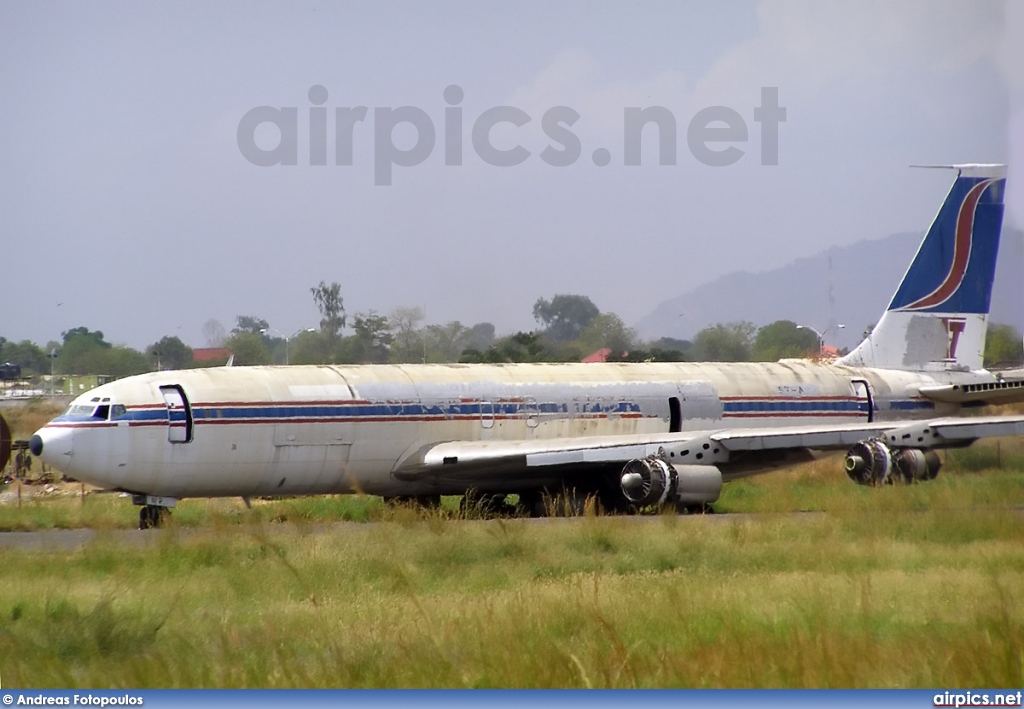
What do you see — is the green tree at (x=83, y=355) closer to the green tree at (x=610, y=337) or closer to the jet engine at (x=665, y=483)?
the green tree at (x=610, y=337)

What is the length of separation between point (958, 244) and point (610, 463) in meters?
14.4

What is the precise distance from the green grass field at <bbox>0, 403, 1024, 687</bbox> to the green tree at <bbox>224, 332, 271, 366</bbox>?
97.4 feet

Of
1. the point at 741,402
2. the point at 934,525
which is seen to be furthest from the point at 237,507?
the point at 934,525

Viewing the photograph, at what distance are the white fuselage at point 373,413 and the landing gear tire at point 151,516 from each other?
0.44 metres

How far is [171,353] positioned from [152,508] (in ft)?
115

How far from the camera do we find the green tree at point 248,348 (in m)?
57.3

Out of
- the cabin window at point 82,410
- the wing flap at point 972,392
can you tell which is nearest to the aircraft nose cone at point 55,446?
the cabin window at point 82,410

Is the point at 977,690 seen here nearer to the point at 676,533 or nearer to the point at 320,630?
the point at 320,630

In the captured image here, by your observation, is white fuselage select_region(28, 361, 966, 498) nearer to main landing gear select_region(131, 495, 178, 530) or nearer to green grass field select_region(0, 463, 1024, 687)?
main landing gear select_region(131, 495, 178, 530)

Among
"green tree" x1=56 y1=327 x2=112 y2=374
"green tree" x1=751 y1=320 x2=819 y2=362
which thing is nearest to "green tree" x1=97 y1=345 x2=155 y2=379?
"green tree" x1=56 y1=327 x2=112 y2=374

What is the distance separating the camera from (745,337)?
5878 centimetres

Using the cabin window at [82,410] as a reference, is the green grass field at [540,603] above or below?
below

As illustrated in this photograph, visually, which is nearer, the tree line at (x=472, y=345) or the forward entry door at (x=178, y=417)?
the forward entry door at (x=178, y=417)

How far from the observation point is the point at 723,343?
57281 millimetres
